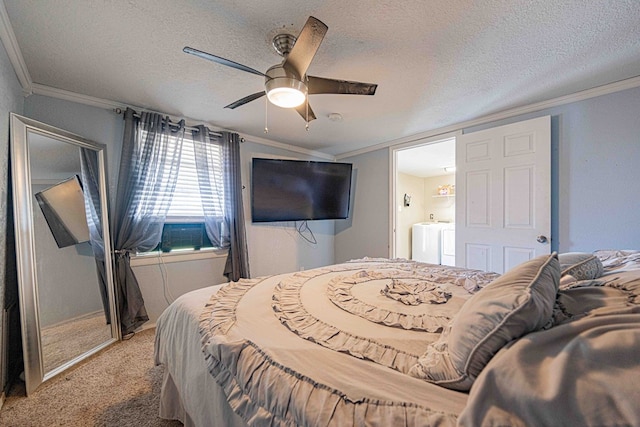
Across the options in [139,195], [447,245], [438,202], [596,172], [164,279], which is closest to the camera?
[596,172]

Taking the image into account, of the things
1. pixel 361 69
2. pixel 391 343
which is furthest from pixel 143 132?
pixel 391 343

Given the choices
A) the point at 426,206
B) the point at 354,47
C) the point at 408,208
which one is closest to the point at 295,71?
the point at 354,47

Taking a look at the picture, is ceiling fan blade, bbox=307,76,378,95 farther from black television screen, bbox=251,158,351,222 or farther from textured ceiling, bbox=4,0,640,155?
black television screen, bbox=251,158,351,222

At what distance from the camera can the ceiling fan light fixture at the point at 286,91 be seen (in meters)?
1.49

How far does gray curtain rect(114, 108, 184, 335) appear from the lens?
240 centimetres

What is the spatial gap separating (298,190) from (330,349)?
2.79m

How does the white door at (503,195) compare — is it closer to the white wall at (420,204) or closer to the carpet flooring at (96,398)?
the white wall at (420,204)

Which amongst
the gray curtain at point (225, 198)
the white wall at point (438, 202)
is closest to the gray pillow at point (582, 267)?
the gray curtain at point (225, 198)

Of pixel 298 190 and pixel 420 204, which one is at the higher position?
pixel 298 190

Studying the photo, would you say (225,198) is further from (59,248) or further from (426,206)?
(426,206)

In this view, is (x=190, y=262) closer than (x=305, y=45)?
No

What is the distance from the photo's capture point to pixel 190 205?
115 inches

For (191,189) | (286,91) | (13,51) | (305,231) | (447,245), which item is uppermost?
(13,51)

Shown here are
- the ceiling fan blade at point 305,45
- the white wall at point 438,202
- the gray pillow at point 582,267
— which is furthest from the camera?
the white wall at point 438,202
